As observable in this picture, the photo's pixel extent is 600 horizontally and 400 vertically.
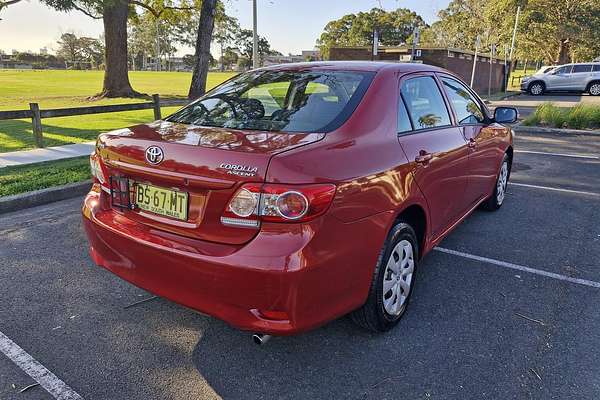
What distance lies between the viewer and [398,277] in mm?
2979

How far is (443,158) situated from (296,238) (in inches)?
68.1

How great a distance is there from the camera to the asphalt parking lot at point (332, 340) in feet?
8.20

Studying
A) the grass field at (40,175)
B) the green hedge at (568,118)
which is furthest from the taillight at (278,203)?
the green hedge at (568,118)

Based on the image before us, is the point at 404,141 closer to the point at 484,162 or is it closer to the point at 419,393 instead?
the point at 419,393

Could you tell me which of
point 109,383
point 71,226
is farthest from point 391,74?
point 71,226

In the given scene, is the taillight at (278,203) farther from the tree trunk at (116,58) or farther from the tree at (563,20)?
the tree at (563,20)

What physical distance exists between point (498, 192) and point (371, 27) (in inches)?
3056

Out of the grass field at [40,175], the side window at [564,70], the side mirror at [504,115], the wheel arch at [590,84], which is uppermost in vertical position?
the side window at [564,70]

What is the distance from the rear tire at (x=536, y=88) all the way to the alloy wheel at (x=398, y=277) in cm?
2754

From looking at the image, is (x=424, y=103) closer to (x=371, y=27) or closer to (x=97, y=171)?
(x=97, y=171)

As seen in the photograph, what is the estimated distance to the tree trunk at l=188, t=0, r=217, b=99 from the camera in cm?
1509

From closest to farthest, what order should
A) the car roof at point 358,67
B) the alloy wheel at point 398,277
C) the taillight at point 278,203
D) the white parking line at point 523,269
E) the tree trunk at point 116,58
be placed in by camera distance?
the taillight at point 278,203, the alloy wheel at point 398,277, the car roof at point 358,67, the white parking line at point 523,269, the tree trunk at point 116,58

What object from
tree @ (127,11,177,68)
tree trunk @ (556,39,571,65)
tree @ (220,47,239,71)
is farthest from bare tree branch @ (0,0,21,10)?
tree @ (220,47,239,71)

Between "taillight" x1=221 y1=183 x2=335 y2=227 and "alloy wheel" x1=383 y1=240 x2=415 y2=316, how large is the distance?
82 centimetres
